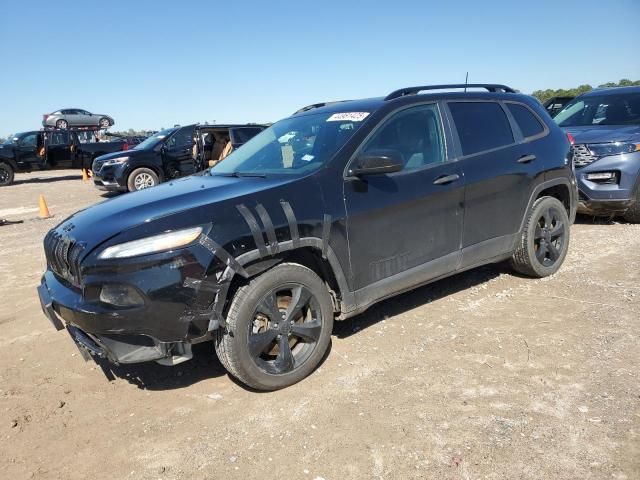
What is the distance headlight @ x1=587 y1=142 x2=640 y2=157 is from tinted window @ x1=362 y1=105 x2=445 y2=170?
4073 mm

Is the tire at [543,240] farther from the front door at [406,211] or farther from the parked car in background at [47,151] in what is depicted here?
the parked car in background at [47,151]

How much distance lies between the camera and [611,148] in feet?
22.4

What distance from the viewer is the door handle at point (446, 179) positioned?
384 cm

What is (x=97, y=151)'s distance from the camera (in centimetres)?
1792

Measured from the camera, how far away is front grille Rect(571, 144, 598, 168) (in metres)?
6.94

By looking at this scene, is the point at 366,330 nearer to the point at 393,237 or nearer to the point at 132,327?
the point at 393,237

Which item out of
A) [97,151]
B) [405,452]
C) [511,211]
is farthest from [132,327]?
[97,151]

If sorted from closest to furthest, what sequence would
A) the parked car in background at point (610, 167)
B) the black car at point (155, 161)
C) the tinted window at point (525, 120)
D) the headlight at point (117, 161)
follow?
1. the tinted window at point (525, 120)
2. the parked car in background at point (610, 167)
3. the black car at point (155, 161)
4. the headlight at point (117, 161)

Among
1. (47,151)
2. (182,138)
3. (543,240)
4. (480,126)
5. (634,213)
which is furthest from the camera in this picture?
(47,151)

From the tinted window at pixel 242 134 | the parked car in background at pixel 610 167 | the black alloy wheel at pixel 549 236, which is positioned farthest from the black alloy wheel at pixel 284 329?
the tinted window at pixel 242 134

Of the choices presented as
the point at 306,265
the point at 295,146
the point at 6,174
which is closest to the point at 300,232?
the point at 306,265

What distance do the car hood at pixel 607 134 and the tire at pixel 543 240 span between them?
253cm

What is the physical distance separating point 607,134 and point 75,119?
87.0 ft

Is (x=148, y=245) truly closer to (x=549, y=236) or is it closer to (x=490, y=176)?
(x=490, y=176)
